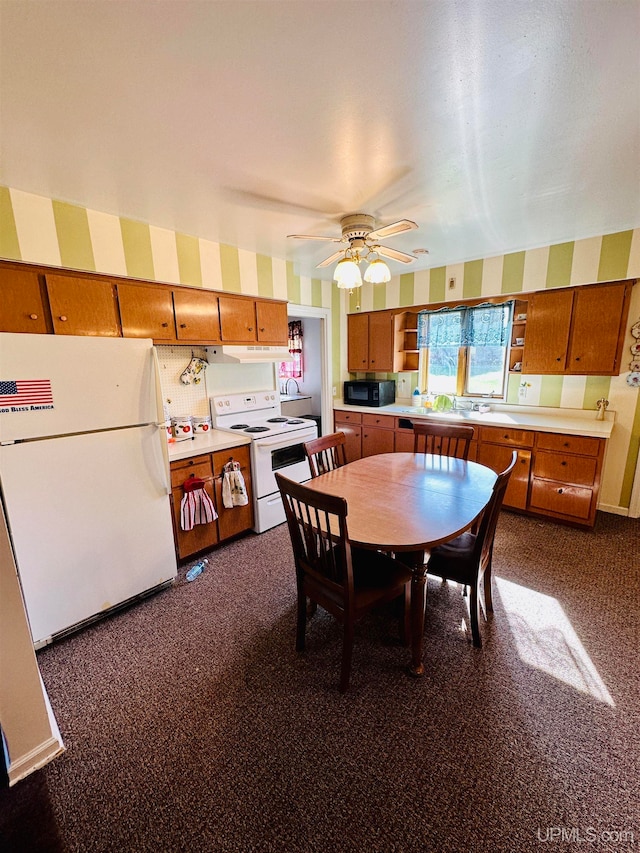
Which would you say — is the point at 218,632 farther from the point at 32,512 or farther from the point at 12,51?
the point at 12,51

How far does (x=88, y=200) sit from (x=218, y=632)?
2795mm

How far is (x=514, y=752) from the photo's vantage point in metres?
1.39

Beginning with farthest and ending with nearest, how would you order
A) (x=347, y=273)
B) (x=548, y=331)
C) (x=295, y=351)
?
1. (x=295, y=351)
2. (x=548, y=331)
3. (x=347, y=273)

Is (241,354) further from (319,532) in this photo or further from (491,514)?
(491,514)

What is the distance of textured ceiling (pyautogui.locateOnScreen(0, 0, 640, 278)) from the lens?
1.08 m

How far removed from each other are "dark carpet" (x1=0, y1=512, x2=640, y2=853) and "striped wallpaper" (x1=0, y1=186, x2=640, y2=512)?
1810 mm

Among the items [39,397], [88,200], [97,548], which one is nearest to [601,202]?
[88,200]

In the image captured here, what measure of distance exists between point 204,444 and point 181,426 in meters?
0.37

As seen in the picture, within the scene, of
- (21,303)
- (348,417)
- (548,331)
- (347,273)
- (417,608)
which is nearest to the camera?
(417,608)

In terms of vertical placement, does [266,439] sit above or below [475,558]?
above

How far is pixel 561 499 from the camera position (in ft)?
10.2

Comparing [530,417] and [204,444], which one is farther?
[530,417]

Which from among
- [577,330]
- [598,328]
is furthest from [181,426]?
[598,328]

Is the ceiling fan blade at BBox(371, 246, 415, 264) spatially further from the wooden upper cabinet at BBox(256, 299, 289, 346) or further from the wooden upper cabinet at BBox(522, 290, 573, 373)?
the wooden upper cabinet at BBox(522, 290, 573, 373)
